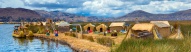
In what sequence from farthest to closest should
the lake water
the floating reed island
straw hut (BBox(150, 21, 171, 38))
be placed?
straw hut (BBox(150, 21, 171, 38))
the lake water
the floating reed island

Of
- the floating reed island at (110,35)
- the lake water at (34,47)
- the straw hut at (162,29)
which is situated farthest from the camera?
the straw hut at (162,29)

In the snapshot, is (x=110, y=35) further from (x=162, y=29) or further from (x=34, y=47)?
(x=34, y=47)

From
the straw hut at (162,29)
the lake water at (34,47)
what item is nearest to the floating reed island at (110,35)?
the straw hut at (162,29)

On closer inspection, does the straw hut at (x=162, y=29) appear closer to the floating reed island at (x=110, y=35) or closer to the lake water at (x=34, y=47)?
the floating reed island at (x=110, y=35)

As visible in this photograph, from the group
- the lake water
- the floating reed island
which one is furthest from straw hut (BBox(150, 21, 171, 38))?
the lake water

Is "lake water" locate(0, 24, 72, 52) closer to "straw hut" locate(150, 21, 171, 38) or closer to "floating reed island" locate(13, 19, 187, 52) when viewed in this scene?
"floating reed island" locate(13, 19, 187, 52)

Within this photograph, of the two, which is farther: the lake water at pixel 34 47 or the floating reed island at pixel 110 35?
the lake water at pixel 34 47

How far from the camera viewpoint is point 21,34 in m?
49.6

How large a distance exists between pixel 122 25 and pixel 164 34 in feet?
51.4

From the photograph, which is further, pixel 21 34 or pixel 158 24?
pixel 21 34

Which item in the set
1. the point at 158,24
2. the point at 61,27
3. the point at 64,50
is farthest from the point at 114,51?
the point at 61,27

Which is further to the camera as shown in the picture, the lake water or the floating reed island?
the lake water

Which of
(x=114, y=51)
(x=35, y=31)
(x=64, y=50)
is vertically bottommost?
(x=35, y=31)

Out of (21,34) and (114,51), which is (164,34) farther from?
(114,51)
